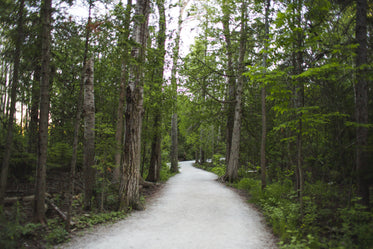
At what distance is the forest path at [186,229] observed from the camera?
181 inches

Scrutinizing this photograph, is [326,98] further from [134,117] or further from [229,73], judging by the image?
[229,73]

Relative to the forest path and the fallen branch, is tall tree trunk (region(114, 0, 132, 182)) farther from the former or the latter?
the forest path

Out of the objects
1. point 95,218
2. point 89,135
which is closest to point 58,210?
point 95,218

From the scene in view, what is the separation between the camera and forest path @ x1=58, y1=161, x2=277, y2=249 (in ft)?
15.1

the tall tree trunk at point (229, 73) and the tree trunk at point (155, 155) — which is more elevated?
the tall tree trunk at point (229, 73)

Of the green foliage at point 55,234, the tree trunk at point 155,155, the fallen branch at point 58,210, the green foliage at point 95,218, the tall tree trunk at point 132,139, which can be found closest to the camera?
the green foliage at point 55,234

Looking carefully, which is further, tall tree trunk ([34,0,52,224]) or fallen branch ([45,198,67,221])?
fallen branch ([45,198,67,221])

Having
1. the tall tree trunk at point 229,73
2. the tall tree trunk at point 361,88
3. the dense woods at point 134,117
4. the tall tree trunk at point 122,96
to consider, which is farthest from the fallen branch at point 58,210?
the tall tree trunk at point 229,73

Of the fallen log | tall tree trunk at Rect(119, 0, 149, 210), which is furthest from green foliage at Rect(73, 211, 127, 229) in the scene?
the fallen log

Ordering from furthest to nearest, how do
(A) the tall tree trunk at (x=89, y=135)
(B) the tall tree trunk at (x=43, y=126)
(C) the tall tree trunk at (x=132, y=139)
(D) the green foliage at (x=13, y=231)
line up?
1. (C) the tall tree trunk at (x=132, y=139)
2. (A) the tall tree trunk at (x=89, y=135)
3. (B) the tall tree trunk at (x=43, y=126)
4. (D) the green foliage at (x=13, y=231)

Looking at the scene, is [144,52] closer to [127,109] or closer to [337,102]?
[127,109]

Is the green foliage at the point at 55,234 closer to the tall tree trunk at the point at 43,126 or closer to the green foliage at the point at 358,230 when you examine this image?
the tall tree trunk at the point at 43,126

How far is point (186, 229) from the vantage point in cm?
556

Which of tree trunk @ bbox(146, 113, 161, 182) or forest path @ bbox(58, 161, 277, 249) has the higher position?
tree trunk @ bbox(146, 113, 161, 182)
